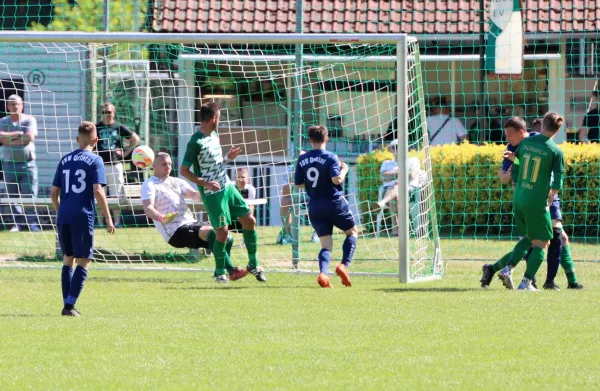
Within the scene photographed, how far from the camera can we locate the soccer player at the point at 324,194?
11.7 meters

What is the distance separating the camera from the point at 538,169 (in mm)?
10945

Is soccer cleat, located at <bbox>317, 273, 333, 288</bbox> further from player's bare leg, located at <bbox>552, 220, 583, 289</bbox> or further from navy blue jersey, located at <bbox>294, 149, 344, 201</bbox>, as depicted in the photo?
player's bare leg, located at <bbox>552, 220, 583, 289</bbox>

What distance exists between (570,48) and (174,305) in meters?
13.6

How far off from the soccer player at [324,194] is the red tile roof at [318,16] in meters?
10.3

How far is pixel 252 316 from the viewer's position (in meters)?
9.41

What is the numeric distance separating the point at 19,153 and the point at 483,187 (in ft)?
24.8

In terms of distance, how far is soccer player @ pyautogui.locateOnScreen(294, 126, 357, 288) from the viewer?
11.7 meters

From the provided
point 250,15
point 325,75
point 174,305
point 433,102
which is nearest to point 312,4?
point 250,15

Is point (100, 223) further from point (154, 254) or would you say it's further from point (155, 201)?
point (155, 201)

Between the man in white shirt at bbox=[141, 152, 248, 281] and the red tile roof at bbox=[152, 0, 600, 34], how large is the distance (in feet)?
31.1

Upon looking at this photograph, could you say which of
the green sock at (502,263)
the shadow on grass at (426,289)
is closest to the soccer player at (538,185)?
the green sock at (502,263)

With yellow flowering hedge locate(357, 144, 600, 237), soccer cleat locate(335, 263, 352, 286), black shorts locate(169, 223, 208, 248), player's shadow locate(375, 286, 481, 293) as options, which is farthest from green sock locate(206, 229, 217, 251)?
yellow flowering hedge locate(357, 144, 600, 237)

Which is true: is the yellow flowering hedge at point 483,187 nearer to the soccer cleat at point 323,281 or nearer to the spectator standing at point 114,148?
the spectator standing at point 114,148

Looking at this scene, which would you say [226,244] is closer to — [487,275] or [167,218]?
[167,218]
